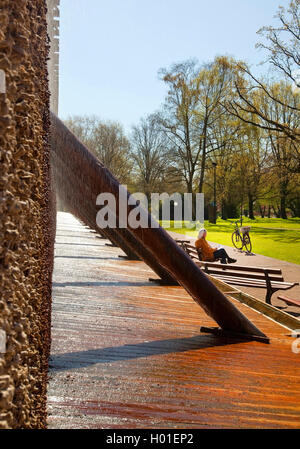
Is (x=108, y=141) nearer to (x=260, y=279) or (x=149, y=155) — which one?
(x=149, y=155)

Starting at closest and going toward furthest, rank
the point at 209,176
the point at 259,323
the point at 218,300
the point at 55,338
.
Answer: the point at 55,338
the point at 218,300
the point at 259,323
the point at 209,176

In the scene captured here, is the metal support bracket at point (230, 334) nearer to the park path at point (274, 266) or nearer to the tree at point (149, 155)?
the park path at point (274, 266)

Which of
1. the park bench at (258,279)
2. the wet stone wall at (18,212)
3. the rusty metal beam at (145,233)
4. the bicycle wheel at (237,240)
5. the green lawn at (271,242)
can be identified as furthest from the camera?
the bicycle wheel at (237,240)

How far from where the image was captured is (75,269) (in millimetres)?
6430

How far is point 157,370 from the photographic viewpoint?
2.76 m

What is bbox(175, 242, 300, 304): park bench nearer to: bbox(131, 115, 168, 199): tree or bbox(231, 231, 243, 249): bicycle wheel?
bbox(231, 231, 243, 249): bicycle wheel

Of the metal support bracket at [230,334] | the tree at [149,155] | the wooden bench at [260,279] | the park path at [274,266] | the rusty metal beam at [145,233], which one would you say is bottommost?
the park path at [274,266]

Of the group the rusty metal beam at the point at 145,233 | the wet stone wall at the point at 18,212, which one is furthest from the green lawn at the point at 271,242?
the wet stone wall at the point at 18,212

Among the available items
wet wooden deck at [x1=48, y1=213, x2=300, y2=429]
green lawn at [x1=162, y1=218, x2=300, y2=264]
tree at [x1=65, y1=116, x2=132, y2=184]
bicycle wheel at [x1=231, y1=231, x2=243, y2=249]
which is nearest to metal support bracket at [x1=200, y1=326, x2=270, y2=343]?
wet wooden deck at [x1=48, y1=213, x2=300, y2=429]

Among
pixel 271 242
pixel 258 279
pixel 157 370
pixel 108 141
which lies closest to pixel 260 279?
pixel 258 279

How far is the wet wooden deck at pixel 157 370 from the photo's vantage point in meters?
2.16
